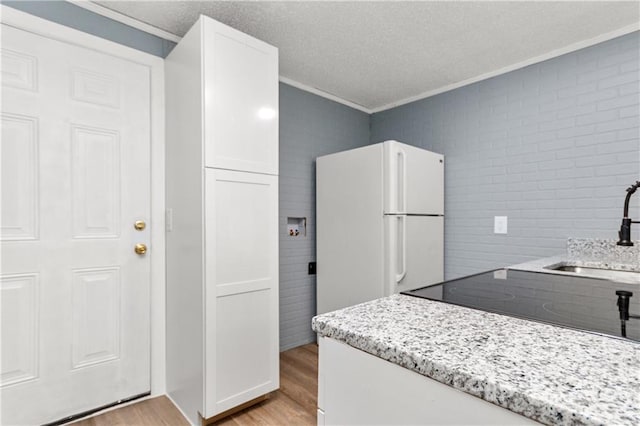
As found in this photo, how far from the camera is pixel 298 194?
2.80 metres

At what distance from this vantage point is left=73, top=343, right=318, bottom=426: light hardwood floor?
1727 mm

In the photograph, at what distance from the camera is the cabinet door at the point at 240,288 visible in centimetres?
167

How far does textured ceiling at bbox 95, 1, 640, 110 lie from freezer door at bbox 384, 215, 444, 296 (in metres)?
1.17

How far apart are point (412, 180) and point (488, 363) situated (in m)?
2.07

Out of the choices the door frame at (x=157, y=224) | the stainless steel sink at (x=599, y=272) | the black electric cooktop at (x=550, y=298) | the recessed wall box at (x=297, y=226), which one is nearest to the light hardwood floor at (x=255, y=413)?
the door frame at (x=157, y=224)

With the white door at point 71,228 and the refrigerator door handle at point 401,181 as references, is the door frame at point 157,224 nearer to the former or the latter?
the white door at point 71,228

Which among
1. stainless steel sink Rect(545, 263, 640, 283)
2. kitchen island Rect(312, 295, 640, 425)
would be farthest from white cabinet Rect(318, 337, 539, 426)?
stainless steel sink Rect(545, 263, 640, 283)

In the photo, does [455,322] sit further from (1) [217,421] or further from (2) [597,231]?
(2) [597,231]

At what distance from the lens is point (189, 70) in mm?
1754


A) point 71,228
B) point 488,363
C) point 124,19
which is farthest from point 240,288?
point 124,19

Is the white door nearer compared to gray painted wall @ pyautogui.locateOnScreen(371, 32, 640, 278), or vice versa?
the white door

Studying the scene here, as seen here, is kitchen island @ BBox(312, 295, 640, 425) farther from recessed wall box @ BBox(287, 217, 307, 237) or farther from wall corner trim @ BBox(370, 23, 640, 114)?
wall corner trim @ BBox(370, 23, 640, 114)

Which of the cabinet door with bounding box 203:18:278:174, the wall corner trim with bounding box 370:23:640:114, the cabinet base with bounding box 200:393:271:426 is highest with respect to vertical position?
the wall corner trim with bounding box 370:23:640:114

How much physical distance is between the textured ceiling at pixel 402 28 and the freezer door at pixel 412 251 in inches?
45.9
